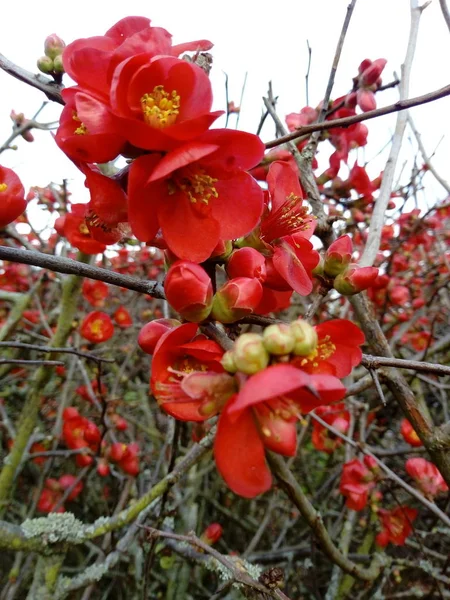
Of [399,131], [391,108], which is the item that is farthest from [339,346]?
[399,131]

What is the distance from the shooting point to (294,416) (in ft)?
1.64

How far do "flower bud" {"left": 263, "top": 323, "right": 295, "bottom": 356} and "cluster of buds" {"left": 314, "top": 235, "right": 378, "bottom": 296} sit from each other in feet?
1.13

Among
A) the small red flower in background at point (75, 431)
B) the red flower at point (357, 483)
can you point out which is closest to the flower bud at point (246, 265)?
the red flower at point (357, 483)

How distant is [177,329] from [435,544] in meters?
2.54

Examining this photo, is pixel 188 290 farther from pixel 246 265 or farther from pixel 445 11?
pixel 445 11

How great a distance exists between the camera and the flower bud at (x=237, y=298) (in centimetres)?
58

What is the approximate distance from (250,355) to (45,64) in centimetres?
71

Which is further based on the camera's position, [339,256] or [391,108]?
[339,256]

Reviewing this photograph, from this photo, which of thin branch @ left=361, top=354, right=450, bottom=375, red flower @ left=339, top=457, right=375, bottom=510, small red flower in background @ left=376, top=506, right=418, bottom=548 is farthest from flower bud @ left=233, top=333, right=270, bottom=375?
small red flower in background @ left=376, top=506, right=418, bottom=548

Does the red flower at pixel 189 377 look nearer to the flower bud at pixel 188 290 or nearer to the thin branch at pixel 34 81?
the flower bud at pixel 188 290

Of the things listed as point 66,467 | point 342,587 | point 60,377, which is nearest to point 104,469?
point 66,467

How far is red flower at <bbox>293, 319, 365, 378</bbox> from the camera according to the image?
0.62 m

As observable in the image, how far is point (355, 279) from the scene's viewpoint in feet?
2.58

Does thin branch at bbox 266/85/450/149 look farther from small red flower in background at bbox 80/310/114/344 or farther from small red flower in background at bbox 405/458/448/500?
small red flower in background at bbox 80/310/114/344
